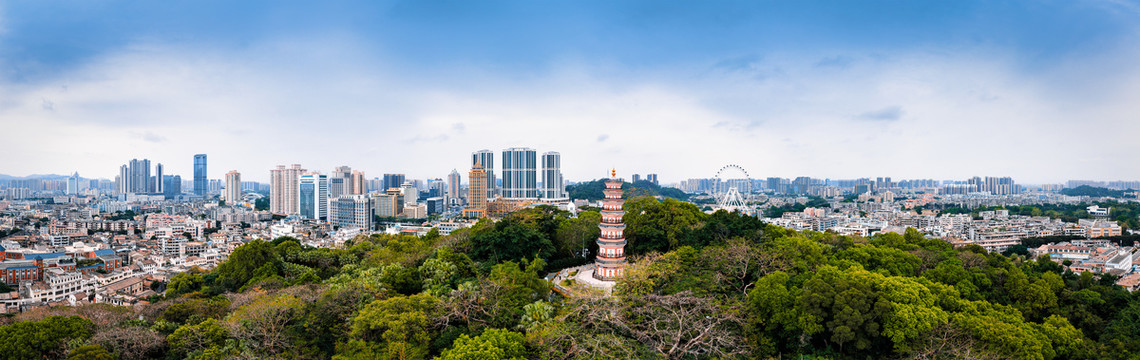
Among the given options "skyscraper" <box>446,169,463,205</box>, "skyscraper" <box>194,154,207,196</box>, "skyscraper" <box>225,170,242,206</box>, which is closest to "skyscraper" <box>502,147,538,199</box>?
"skyscraper" <box>446,169,463,205</box>

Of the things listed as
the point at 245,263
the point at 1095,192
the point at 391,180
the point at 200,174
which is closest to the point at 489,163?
the point at 391,180

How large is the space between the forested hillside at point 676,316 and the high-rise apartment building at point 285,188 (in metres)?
59.6

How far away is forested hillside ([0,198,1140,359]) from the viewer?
1075 centimetres

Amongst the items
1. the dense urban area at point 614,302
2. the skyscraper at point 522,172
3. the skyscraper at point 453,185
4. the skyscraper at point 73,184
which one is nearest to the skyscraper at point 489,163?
the skyscraper at point 522,172

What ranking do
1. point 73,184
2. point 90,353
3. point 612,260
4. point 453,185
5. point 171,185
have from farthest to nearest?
point 73,184 → point 171,185 → point 453,185 → point 612,260 → point 90,353

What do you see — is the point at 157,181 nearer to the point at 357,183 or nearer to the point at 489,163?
the point at 357,183

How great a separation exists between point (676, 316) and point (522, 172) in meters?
64.5

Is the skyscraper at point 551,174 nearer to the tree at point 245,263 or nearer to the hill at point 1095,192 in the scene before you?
the tree at point 245,263

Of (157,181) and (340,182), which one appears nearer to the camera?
(340,182)

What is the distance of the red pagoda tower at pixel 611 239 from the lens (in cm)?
1633

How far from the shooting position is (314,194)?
65.8m

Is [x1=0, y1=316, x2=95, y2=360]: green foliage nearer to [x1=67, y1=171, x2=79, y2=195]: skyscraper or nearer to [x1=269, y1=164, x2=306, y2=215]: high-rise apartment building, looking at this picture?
[x1=269, y1=164, x2=306, y2=215]: high-rise apartment building

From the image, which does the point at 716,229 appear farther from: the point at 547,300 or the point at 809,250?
the point at 547,300

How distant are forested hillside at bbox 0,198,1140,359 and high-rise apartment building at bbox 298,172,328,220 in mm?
52260
